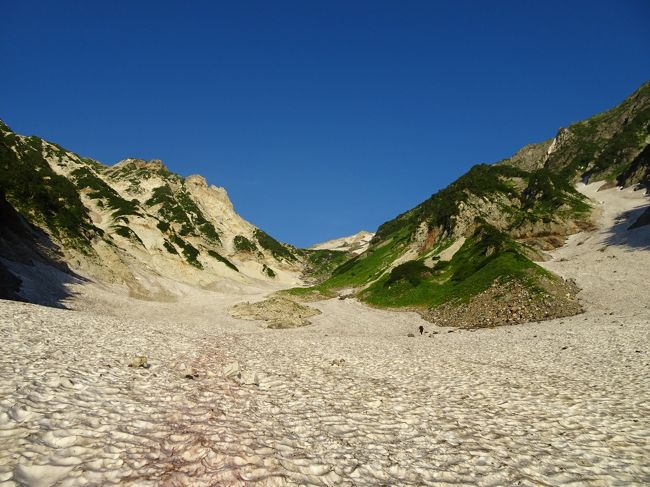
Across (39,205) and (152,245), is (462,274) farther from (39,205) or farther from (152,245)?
(152,245)

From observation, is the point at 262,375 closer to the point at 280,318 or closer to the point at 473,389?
the point at 473,389

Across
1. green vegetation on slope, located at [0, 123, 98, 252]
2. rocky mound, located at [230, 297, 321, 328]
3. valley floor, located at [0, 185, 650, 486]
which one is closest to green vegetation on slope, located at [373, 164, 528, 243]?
rocky mound, located at [230, 297, 321, 328]

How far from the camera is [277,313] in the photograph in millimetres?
58500

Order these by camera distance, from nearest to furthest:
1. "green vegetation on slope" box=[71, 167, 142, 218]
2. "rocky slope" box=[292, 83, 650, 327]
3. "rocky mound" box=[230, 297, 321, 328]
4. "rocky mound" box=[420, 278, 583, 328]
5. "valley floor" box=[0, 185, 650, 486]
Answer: "valley floor" box=[0, 185, 650, 486]
"rocky mound" box=[420, 278, 583, 328]
"rocky slope" box=[292, 83, 650, 327]
"rocky mound" box=[230, 297, 321, 328]
"green vegetation on slope" box=[71, 167, 142, 218]

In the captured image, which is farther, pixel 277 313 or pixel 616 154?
pixel 616 154

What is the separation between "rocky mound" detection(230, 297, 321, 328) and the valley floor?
84.6 feet

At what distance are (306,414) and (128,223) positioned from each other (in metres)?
115

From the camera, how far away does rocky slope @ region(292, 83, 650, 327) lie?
49719 millimetres

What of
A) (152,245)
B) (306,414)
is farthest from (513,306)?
(152,245)

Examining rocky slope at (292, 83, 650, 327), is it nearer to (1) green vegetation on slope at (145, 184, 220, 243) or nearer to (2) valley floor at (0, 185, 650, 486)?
(2) valley floor at (0, 185, 650, 486)

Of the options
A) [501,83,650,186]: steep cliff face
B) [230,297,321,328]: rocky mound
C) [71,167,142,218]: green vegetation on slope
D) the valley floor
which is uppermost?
[501,83,650,186]: steep cliff face

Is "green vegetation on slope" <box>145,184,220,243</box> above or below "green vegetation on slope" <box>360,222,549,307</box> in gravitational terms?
above

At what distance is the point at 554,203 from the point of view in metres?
103

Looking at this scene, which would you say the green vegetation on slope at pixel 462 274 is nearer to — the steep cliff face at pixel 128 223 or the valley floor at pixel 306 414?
the valley floor at pixel 306 414
